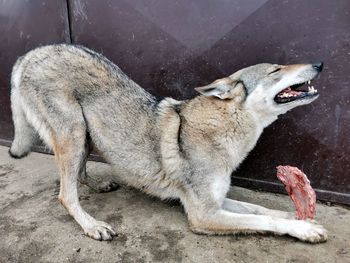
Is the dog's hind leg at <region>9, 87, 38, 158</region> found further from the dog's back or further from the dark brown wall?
the dark brown wall

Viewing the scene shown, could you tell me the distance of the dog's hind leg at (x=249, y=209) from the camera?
3.65 meters

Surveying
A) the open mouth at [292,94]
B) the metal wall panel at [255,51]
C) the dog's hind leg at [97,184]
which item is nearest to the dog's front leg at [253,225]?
the metal wall panel at [255,51]

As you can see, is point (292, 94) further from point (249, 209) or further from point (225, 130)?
point (249, 209)

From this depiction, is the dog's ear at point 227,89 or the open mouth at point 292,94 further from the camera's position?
the dog's ear at point 227,89

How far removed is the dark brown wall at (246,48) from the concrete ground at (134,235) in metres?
0.44

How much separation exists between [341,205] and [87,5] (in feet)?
11.4

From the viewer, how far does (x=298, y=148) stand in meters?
4.07

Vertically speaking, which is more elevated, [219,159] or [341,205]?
[219,159]

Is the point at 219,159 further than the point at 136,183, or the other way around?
the point at 136,183

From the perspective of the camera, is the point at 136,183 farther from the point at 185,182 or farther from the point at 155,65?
the point at 155,65

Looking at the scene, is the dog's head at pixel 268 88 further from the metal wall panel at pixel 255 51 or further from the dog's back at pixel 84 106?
the dog's back at pixel 84 106

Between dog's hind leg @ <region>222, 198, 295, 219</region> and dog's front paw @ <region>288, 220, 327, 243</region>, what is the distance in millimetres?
297

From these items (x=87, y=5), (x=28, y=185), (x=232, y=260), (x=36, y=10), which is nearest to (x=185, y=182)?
(x=232, y=260)

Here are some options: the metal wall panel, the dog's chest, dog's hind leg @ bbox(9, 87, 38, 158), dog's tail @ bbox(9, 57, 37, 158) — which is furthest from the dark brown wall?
dog's hind leg @ bbox(9, 87, 38, 158)
